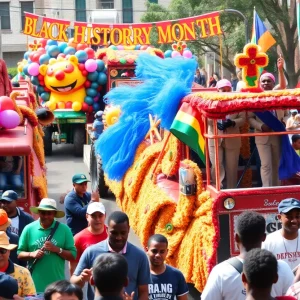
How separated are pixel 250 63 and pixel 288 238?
9.65 ft

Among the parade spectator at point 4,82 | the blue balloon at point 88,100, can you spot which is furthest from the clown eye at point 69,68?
the parade spectator at point 4,82

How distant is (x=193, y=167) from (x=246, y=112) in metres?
0.82

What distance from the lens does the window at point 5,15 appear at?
60875 millimetres

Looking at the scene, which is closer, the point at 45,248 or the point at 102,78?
the point at 45,248

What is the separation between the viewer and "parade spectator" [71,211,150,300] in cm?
588

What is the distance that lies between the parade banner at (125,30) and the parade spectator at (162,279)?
20754mm

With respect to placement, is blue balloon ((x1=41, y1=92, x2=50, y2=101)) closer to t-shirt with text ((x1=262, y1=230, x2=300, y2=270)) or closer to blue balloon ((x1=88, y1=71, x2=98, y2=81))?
blue balloon ((x1=88, y1=71, x2=98, y2=81))

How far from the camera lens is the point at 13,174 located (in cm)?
958

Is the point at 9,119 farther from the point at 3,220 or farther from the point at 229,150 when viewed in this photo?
the point at 3,220

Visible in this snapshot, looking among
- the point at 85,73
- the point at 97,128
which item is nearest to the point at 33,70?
the point at 85,73

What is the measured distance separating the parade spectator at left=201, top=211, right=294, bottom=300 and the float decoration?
3739 millimetres

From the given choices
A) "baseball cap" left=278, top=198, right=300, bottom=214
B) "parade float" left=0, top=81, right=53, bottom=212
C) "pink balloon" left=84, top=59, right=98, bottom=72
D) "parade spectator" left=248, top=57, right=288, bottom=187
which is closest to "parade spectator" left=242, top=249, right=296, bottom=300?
"baseball cap" left=278, top=198, right=300, bottom=214

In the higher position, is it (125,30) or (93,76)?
(125,30)

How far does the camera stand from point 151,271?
6441 mm
